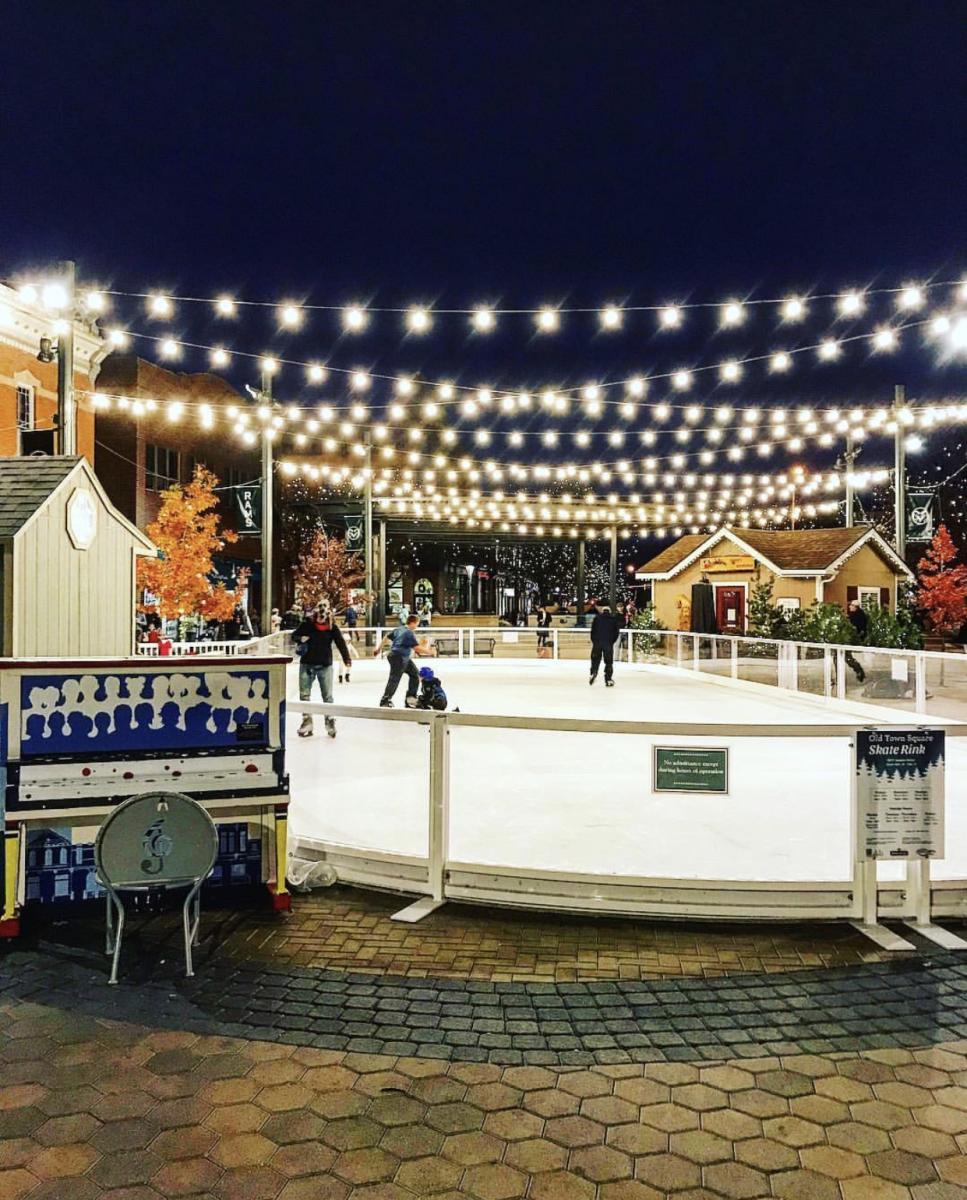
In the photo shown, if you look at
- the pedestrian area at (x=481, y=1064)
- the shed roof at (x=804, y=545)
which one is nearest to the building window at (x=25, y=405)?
the shed roof at (x=804, y=545)

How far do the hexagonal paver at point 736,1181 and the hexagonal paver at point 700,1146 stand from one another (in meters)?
0.04

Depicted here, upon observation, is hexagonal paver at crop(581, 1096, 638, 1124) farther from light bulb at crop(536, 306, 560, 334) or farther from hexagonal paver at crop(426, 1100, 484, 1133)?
light bulb at crop(536, 306, 560, 334)

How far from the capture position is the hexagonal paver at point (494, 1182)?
2.50m

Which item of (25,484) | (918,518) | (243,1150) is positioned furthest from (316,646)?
(918,518)

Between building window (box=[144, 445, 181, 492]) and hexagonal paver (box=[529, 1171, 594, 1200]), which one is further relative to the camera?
building window (box=[144, 445, 181, 492])

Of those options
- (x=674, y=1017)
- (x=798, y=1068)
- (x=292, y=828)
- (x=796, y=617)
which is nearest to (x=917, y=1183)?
(x=798, y=1068)

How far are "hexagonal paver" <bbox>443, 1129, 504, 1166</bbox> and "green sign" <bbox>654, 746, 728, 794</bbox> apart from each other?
7.46 feet

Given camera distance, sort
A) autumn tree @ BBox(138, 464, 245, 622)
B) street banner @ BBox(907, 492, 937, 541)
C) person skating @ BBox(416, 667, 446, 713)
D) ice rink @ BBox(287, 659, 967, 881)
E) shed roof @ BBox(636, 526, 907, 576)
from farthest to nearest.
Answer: autumn tree @ BBox(138, 464, 245, 622)
shed roof @ BBox(636, 526, 907, 576)
street banner @ BBox(907, 492, 937, 541)
person skating @ BBox(416, 667, 446, 713)
ice rink @ BBox(287, 659, 967, 881)

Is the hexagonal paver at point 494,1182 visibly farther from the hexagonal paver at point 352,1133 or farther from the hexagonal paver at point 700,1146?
the hexagonal paver at point 700,1146

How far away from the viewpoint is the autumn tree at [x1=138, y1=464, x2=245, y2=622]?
3459 centimetres

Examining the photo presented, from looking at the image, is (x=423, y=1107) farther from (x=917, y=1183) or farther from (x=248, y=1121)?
(x=917, y=1183)

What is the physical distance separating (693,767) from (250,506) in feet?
50.3

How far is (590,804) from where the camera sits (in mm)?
5973

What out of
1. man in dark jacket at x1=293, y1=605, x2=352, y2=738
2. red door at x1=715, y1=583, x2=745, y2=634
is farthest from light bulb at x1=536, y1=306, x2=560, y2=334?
red door at x1=715, y1=583, x2=745, y2=634
